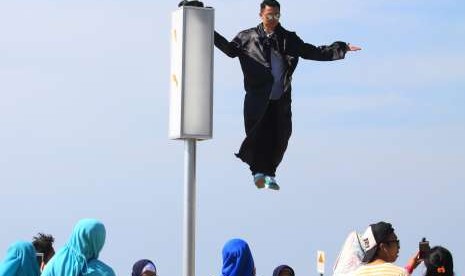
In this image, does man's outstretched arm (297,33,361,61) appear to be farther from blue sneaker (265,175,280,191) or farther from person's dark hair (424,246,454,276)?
person's dark hair (424,246,454,276)

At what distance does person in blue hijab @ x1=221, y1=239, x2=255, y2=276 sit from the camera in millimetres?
11211

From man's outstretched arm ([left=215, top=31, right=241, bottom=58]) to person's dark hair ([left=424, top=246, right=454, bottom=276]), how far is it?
9.20 feet

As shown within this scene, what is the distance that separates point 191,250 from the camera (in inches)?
400

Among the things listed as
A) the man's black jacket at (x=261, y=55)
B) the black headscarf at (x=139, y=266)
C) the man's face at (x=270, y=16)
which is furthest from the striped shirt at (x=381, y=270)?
the black headscarf at (x=139, y=266)

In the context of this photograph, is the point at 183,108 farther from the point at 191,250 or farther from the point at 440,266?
the point at 440,266

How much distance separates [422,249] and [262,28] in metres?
2.37

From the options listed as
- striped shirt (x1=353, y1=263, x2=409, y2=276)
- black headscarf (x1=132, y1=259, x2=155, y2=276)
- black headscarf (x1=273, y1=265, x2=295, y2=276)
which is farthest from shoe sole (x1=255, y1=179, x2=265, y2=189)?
black headscarf (x1=273, y1=265, x2=295, y2=276)

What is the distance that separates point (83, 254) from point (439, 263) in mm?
2649

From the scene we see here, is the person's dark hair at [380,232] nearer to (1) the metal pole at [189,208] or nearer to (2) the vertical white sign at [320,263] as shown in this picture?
Answer: (1) the metal pole at [189,208]

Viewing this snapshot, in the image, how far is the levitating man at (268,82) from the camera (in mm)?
12031

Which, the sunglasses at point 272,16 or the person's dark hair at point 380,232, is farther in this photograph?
the sunglasses at point 272,16

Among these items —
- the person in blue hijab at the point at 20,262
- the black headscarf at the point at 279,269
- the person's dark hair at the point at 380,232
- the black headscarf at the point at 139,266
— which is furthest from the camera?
the black headscarf at the point at 279,269

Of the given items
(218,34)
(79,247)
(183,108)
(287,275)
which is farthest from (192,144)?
(287,275)

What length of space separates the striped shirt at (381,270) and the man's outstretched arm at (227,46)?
288cm
